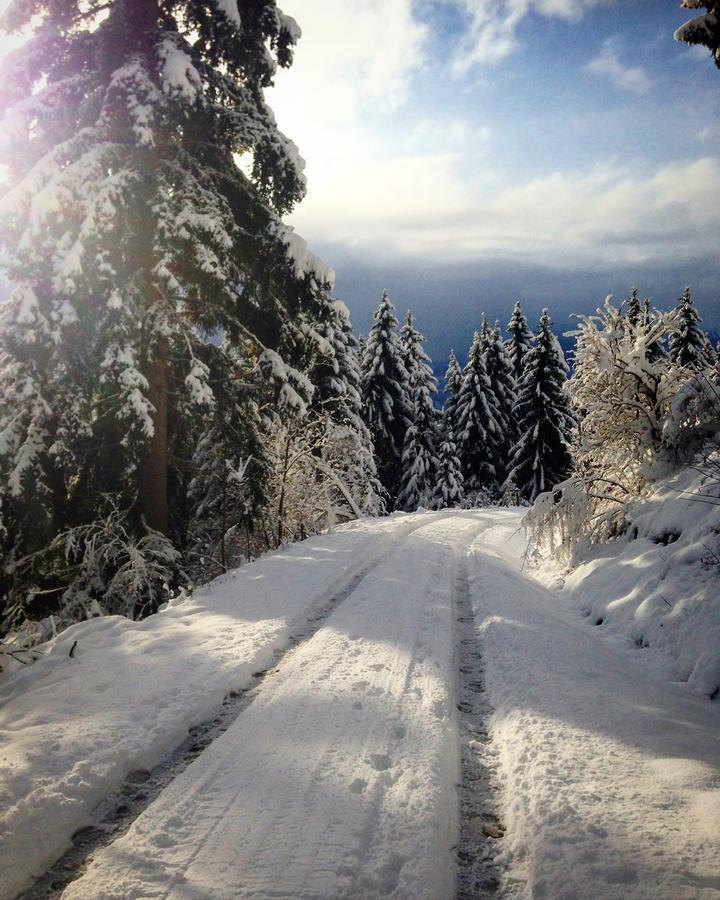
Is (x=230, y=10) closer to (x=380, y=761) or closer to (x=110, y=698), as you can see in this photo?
(x=110, y=698)

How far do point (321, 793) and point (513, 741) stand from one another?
1.64 meters

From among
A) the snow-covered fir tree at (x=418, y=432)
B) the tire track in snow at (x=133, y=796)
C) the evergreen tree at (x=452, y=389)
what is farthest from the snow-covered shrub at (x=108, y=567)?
the evergreen tree at (x=452, y=389)

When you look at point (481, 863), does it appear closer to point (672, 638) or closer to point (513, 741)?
point (513, 741)

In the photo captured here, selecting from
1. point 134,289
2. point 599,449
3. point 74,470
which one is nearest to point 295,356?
point 134,289

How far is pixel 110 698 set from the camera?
4285 mm

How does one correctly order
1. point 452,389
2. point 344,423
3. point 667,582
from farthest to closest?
point 452,389 → point 344,423 → point 667,582

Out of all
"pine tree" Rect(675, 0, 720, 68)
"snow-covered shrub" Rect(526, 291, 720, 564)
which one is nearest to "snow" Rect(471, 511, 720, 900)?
"snow-covered shrub" Rect(526, 291, 720, 564)

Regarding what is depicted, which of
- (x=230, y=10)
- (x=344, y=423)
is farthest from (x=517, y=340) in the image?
(x=230, y=10)

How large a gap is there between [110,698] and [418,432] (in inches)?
1202

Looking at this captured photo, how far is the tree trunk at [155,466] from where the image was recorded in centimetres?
873

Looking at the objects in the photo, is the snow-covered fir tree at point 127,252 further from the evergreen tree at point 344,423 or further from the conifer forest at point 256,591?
the evergreen tree at point 344,423

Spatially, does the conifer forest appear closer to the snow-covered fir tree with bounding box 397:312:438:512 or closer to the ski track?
the ski track

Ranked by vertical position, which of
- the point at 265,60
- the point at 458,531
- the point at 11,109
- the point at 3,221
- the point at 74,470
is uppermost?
the point at 265,60

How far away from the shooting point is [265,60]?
9.38 m
